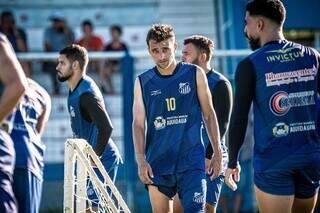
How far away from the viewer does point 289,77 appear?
7.53 m

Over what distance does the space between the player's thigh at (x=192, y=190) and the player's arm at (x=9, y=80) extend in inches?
122

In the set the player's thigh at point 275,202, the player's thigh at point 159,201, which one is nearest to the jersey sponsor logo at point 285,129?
the player's thigh at point 275,202

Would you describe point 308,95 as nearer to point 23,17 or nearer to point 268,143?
point 268,143

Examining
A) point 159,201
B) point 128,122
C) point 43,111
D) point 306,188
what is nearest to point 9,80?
point 43,111

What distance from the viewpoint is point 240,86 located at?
7.45 metres

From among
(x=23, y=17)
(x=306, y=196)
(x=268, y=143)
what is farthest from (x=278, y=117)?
(x=23, y=17)

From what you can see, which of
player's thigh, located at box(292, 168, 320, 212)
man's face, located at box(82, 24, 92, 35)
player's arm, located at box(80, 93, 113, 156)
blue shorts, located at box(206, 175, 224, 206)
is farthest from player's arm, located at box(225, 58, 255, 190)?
man's face, located at box(82, 24, 92, 35)

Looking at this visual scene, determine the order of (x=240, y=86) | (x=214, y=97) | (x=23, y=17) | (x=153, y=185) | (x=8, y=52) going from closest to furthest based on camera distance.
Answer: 1. (x=8, y=52)
2. (x=240, y=86)
3. (x=153, y=185)
4. (x=214, y=97)
5. (x=23, y=17)

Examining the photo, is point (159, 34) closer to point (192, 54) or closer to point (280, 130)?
point (192, 54)

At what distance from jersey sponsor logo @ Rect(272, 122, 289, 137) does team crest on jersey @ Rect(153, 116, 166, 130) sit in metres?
1.79

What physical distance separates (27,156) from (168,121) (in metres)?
2.24

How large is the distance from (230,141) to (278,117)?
0.45m

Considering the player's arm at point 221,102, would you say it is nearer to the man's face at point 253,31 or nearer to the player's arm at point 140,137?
the player's arm at point 140,137

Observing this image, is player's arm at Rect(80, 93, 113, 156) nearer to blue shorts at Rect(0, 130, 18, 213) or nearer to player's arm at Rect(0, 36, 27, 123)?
blue shorts at Rect(0, 130, 18, 213)
